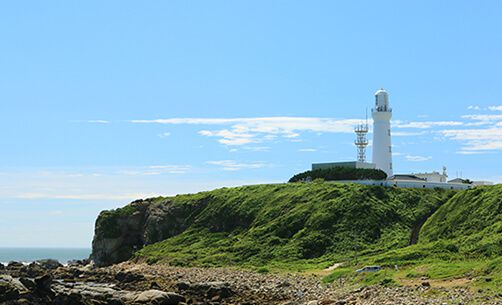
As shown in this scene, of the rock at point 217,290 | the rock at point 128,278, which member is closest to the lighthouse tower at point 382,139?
the rock at point 128,278

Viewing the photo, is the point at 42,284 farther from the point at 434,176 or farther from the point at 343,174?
the point at 434,176

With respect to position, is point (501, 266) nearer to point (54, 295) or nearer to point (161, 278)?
point (54, 295)

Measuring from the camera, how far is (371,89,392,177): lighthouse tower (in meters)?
101

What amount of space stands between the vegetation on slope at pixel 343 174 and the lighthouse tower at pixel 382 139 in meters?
7.04

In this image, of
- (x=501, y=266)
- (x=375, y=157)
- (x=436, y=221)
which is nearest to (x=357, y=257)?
(x=436, y=221)

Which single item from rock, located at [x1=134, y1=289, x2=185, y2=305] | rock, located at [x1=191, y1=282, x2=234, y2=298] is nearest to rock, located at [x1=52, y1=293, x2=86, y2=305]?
rock, located at [x1=134, y1=289, x2=185, y2=305]

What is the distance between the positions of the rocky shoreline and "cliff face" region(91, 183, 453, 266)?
35.9 ft

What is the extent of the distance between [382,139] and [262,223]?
2860 cm

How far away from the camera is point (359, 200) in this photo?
78.1m

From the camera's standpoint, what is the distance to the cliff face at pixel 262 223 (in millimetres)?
71062

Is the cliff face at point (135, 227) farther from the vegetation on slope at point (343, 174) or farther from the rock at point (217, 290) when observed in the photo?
the rock at point (217, 290)

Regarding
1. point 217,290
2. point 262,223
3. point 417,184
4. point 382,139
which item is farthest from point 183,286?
point 382,139

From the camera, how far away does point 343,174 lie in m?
95.8

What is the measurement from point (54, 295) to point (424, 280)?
75.7ft
